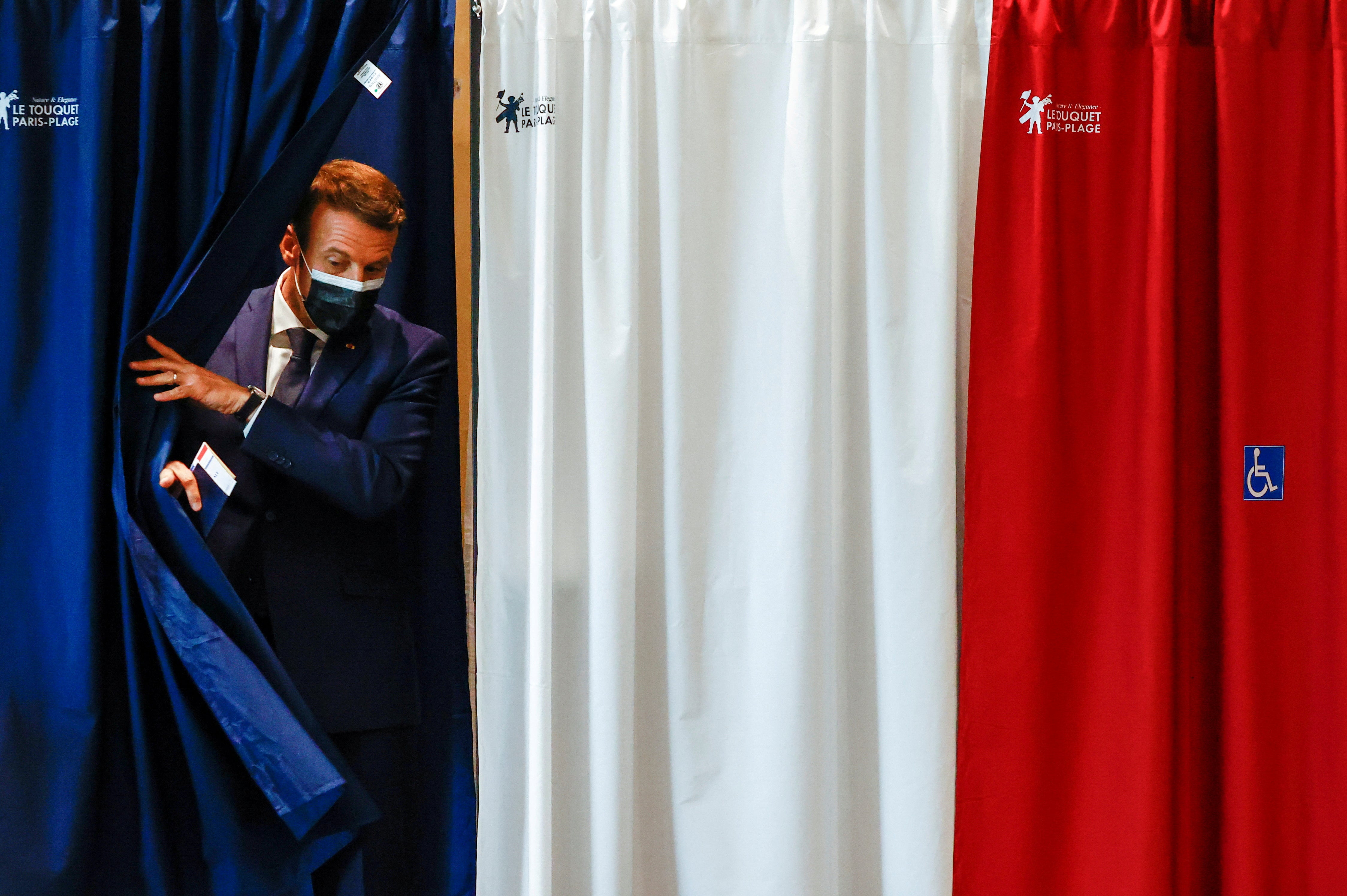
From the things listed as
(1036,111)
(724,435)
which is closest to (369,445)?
(724,435)

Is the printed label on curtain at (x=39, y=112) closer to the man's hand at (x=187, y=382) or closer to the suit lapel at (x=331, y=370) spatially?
the man's hand at (x=187, y=382)

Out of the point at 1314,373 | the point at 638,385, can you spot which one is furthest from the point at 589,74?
the point at 1314,373

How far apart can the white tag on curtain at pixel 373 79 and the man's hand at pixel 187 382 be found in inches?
23.1

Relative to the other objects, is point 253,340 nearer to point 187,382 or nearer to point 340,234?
point 187,382

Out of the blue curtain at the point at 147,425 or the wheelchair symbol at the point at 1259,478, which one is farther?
the wheelchair symbol at the point at 1259,478

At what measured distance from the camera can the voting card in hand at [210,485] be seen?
1.88 m

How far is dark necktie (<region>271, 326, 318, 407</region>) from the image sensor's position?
1922 mm

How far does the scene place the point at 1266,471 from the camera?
1.95 m

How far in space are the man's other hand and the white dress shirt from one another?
196mm

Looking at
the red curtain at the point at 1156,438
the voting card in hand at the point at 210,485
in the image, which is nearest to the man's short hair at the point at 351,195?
the voting card in hand at the point at 210,485

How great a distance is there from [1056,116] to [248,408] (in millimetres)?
1576

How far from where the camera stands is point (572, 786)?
197 cm

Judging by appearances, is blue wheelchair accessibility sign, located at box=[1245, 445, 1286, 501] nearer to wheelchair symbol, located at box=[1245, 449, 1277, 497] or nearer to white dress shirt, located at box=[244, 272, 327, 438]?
wheelchair symbol, located at box=[1245, 449, 1277, 497]

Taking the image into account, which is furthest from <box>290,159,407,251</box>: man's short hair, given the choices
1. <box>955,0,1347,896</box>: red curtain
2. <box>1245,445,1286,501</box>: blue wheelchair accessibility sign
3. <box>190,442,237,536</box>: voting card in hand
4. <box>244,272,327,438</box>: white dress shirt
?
<box>1245,445,1286,501</box>: blue wheelchair accessibility sign
